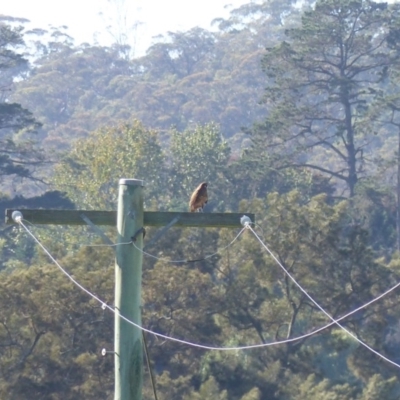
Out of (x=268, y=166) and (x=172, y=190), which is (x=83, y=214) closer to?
(x=268, y=166)

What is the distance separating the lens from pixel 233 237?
27922mm

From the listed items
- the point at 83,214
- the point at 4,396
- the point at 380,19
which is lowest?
the point at 4,396

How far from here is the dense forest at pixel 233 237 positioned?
2494cm

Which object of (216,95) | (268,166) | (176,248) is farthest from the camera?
(216,95)

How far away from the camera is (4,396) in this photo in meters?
23.4

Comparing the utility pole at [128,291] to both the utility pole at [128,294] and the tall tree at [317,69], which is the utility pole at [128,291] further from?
the tall tree at [317,69]

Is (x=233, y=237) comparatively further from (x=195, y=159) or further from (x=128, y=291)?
(x=195, y=159)

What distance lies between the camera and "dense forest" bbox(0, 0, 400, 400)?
81.8ft

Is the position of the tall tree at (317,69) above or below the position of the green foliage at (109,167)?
above

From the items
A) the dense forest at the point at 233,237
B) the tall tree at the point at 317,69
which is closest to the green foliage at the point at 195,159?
the dense forest at the point at 233,237

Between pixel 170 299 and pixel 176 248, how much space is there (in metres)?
2.53

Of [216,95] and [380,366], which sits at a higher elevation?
[216,95]

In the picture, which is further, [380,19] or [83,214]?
[380,19]

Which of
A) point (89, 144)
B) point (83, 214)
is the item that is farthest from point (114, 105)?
point (83, 214)
